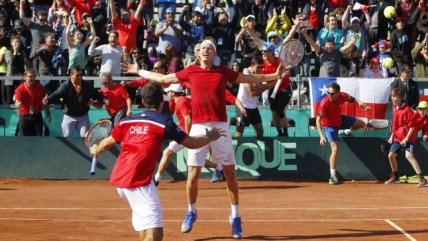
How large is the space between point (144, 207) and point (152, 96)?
1.11 meters

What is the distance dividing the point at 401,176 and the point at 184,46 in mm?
6461

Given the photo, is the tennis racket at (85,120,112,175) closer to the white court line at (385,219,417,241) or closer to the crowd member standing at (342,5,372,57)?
the white court line at (385,219,417,241)

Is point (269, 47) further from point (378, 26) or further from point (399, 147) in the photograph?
point (378, 26)

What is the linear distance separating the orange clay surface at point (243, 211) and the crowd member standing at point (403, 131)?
0.51 meters

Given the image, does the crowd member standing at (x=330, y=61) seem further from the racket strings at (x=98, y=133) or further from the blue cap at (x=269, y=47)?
the racket strings at (x=98, y=133)

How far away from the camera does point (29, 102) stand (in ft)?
65.5

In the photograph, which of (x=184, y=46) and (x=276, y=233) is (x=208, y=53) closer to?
(x=276, y=233)

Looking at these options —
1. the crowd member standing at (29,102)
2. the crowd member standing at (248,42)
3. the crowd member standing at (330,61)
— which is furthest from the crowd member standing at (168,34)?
the crowd member standing at (29,102)

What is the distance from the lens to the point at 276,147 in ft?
65.4

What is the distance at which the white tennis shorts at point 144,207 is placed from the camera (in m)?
9.95

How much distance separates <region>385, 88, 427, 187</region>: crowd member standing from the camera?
19031mm

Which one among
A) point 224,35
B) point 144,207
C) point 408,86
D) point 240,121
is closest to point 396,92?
point 408,86

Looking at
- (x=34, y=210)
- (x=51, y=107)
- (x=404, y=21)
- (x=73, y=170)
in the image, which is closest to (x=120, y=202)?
(x=34, y=210)

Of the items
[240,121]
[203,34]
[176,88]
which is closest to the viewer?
[176,88]
